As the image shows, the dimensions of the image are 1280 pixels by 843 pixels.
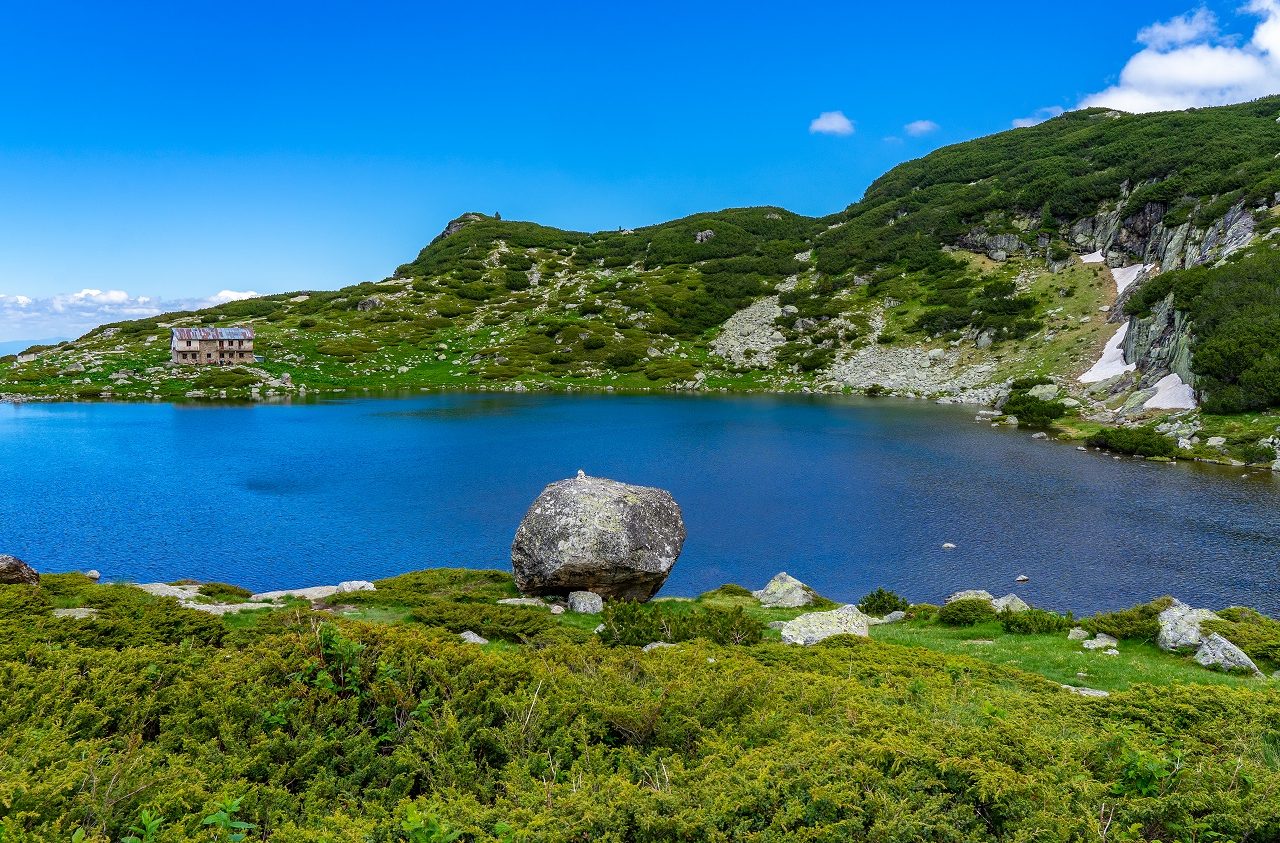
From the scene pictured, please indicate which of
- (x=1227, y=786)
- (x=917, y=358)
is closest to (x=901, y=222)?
(x=917, y=358)

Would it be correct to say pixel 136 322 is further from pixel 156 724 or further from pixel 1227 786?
pixel 1227 786

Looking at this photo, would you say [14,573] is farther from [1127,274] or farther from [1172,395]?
[1127,274]

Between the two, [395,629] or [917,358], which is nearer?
[395,629]

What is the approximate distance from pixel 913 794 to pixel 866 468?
46.5 metres

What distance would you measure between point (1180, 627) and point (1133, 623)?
124 cm

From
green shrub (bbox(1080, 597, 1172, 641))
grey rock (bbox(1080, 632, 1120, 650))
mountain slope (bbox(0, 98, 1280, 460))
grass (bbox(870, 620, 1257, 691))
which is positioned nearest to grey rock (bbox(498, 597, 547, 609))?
grass (bbox(870, 620, 1257, 691))

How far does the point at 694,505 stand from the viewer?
4172 cm

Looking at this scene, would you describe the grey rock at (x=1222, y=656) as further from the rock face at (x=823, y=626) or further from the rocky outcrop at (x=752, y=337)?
the rocky outcrop at (x=752, y=337)

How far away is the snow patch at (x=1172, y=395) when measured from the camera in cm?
6378

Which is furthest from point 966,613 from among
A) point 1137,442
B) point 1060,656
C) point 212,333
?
point 212,333

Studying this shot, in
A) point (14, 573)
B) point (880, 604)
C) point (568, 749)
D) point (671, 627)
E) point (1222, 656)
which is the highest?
point (568, 749)

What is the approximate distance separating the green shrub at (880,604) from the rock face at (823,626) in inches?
184

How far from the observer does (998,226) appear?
136125 millimetres

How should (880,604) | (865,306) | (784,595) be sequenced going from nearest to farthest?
(880,604) → (784,595) → (865,306)
